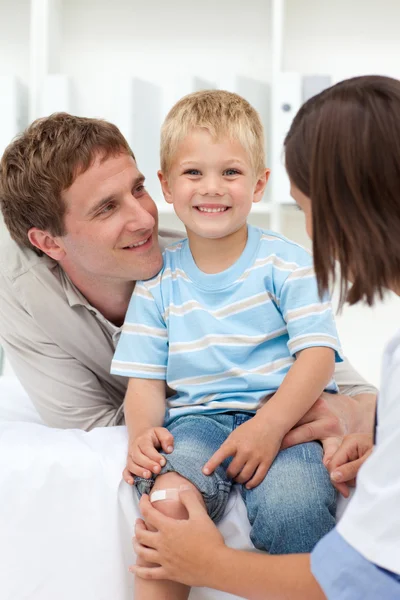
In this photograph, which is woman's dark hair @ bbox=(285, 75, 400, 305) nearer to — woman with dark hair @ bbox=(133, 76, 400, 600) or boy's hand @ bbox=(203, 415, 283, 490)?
woman with dark hair @ bbox=(133, 76, 400, 600)

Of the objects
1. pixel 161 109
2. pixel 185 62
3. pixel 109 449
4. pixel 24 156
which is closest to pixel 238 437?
pixel 109 449

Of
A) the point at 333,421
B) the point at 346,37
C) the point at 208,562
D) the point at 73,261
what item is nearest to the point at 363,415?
the point at 333,421

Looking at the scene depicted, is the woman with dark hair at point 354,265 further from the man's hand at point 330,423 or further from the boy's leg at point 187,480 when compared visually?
the man's hand at point 330,423

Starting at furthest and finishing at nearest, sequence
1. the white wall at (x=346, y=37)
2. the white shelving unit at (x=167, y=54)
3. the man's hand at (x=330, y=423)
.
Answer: the white wall at (x=346, y=37), the white shelving unit at (x=167, y=54), the man's hand at (x=330, y=423)

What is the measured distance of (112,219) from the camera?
4.85ft

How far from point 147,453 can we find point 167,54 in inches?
68.4

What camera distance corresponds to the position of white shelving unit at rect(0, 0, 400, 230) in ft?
7.79

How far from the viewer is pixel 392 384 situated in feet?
2.80

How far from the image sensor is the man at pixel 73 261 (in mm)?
1474

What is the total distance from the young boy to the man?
11 centimetres

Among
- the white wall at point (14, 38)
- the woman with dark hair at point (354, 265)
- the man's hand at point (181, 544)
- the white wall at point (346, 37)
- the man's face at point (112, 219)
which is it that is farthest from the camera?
the white wall at point (14, 38)

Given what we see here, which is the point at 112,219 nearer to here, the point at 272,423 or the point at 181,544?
Answer: the point at 272,423

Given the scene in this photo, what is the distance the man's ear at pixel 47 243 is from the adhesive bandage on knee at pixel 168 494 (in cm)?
59

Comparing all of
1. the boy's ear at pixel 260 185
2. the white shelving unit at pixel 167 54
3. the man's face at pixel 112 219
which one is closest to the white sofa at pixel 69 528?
the man's face at pixel 112 219
